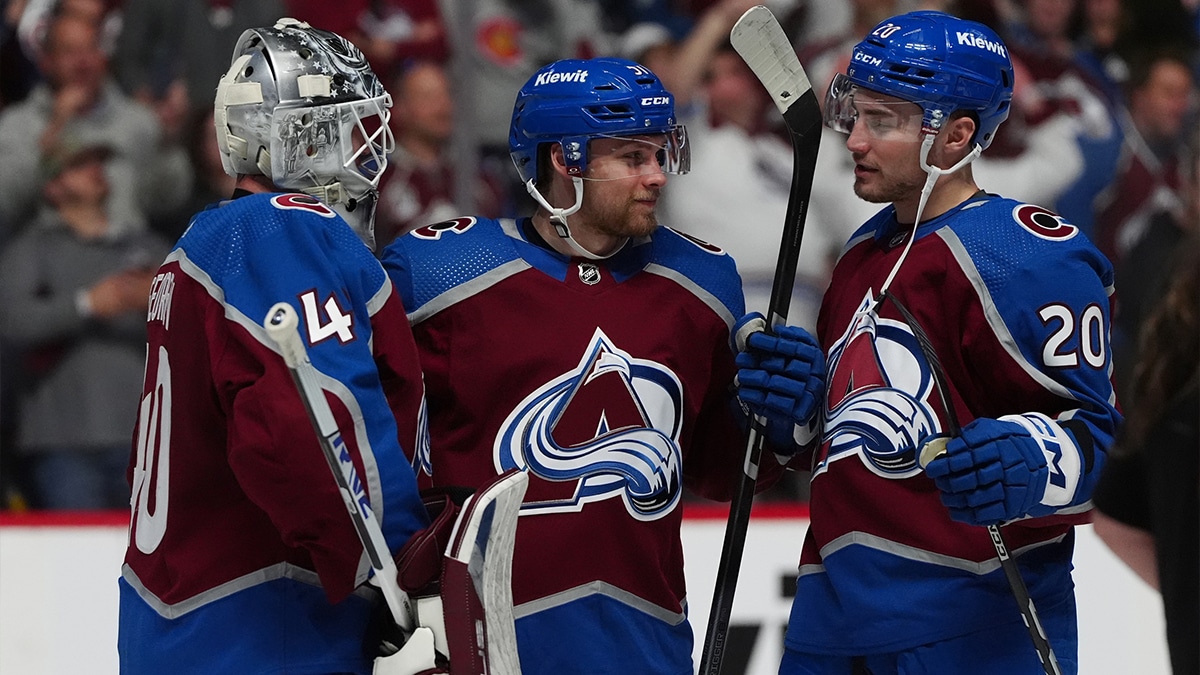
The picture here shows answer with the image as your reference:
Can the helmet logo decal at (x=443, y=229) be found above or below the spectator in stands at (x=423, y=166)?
above

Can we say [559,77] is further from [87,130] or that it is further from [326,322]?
[87,130]

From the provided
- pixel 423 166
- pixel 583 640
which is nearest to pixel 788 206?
pixel 583 640

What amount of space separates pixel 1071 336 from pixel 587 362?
0.72m

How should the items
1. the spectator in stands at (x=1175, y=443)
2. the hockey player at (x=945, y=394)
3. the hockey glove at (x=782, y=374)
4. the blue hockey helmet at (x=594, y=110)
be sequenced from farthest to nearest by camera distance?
the blue hockey helmet at (x=594, y=110) < the hockey glove at (x=782, y=374) < the hockey player at (x=945, y=394) < the spectator in stands at (x=1175, y=443)

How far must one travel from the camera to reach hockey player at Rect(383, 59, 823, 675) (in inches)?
97.7

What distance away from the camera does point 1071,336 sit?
→ 91.2 inches

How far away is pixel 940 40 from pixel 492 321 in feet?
2.67

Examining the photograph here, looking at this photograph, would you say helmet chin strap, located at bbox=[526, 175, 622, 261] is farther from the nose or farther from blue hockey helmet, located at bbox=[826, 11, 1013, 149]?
blue hockey helmet, located at bbox=[826, 11, 1013, 149]

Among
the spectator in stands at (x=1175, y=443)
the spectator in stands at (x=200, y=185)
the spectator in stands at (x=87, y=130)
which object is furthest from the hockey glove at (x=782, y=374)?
the spectator in stands at (x=87, y=130)

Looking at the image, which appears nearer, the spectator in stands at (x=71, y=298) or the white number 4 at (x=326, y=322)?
the white number 4 at (x=326, y=322)

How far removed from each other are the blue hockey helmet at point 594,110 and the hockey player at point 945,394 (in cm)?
29

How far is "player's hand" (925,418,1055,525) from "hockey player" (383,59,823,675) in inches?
11.3

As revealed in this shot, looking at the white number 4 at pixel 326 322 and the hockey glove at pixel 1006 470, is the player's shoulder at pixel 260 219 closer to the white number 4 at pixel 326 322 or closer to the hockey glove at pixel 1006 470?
the white number 4 at pixel 326 322

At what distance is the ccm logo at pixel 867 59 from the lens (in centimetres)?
249
